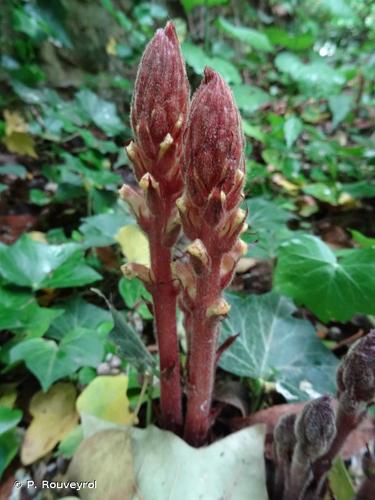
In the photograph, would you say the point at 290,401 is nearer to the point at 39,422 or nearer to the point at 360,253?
the point at 360,253

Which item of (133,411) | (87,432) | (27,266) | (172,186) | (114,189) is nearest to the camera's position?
(172,186)

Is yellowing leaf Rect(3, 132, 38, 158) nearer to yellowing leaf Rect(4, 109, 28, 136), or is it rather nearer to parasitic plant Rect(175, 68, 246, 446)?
yellowing leaf Rect(4, 109, 28, 136)

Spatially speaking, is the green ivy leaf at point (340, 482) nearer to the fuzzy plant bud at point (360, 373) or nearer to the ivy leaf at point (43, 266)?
the fuzzy plant bud at point (360, 373)

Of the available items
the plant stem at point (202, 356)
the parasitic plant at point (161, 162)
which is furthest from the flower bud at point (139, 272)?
the plant stem at point (202, 356)

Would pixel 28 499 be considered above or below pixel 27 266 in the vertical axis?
below

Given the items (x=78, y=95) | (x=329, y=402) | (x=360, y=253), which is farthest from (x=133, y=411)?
(x=78, y=95)

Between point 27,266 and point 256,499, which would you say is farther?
point 27,266

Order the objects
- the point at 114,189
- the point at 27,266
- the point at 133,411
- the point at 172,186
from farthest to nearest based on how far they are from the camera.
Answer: the point at 114,189, the point at 27,266, the point at 133,411, the point at 172,186

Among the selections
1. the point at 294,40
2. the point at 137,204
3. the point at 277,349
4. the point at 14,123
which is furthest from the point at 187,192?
the point at 294,40
